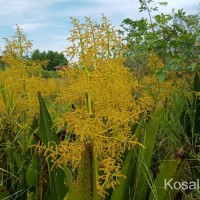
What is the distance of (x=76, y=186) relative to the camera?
4.94 ft

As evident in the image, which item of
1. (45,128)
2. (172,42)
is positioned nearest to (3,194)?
(45,128)

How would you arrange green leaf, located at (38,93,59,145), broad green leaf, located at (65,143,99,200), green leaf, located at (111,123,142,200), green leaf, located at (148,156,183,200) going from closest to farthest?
broad green leaf, located at (65,143,99,200)
green leaf, located at (111,123,142,200)
green leaf, located at (148,156,183,200)
green leaf, located at (38,93,59,145)

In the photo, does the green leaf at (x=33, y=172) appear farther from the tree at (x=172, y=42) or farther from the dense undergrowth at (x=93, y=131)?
the tree at (x=172, y=42)

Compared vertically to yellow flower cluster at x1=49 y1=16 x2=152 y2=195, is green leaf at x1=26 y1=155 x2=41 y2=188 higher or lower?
lower

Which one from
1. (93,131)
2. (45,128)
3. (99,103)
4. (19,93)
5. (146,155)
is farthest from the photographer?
(19,93)

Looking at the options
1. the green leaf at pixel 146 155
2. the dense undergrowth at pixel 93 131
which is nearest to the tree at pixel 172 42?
the dense undergrowth at pixel 93 131

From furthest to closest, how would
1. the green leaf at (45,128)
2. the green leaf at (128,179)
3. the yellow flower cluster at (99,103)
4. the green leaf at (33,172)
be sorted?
1. the green leaf at (33,172)
2. the green leaf at (45,128)
3. the green leaf at (128,179)
4. the yellow flower cluster at (99,103)

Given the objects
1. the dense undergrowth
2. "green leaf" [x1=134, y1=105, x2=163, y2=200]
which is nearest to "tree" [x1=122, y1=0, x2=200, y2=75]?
the dense undergrowth

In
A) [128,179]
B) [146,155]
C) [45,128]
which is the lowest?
[128,179]

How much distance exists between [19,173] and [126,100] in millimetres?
1146

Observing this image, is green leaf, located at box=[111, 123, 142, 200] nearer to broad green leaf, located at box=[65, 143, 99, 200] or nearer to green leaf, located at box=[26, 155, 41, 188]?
broad green leaf, located at box=[65, 143, 99, 200]

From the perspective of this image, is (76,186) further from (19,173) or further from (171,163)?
(19,173)

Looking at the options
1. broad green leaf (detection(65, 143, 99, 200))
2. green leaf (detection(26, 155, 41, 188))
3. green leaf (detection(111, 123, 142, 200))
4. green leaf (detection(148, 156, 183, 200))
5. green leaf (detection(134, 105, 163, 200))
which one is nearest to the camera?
broad green leaf (detection(65, 143, 99, 200))

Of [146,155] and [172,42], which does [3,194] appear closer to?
[146,155]
